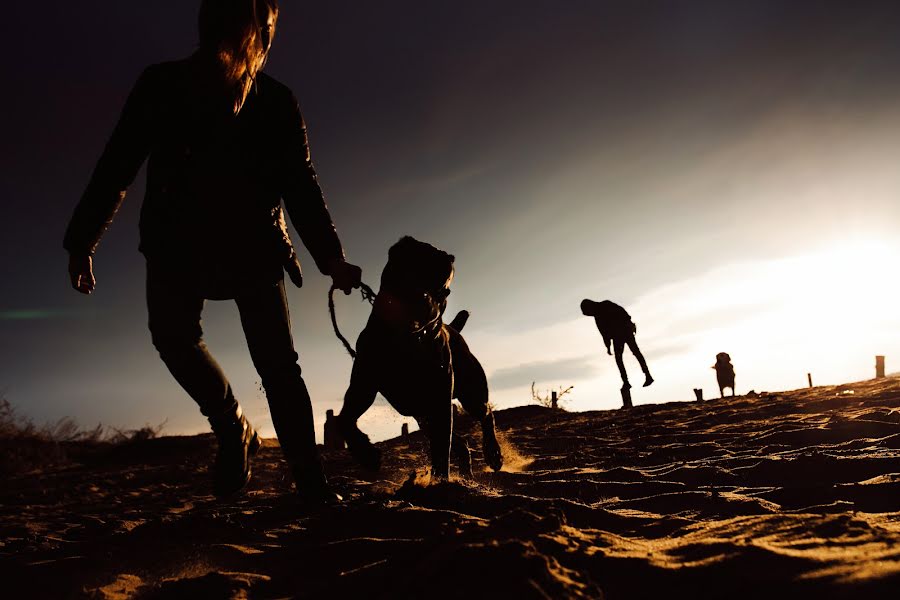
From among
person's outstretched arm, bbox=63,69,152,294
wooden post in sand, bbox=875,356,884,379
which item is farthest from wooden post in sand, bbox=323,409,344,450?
wooden post in sand, bbox=875,356,884,379

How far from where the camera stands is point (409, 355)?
318 cm

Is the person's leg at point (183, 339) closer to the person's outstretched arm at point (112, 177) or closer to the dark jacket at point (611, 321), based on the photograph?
the person's outstretched arm at point (112, 177)

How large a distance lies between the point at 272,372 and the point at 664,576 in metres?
1.81

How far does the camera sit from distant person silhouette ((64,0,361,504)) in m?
2.17

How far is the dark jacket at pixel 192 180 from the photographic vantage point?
219cm

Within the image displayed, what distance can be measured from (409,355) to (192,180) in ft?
5.06

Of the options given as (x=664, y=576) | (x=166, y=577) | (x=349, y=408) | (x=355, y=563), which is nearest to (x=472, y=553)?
(x=664, y=576)

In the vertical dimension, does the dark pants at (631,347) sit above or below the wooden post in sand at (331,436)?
above

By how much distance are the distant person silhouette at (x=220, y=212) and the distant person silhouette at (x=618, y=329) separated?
9688 millimetres

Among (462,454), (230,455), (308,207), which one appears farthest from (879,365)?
(230,455)

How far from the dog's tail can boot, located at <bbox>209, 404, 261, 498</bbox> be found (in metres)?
2.53

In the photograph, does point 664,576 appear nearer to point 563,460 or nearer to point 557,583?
point 557,583

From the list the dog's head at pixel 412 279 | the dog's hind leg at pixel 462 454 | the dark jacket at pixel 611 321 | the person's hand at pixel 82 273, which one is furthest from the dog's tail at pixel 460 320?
the dark jacket at pixel 611 321

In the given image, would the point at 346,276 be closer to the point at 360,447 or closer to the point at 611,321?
the point at 360,447
